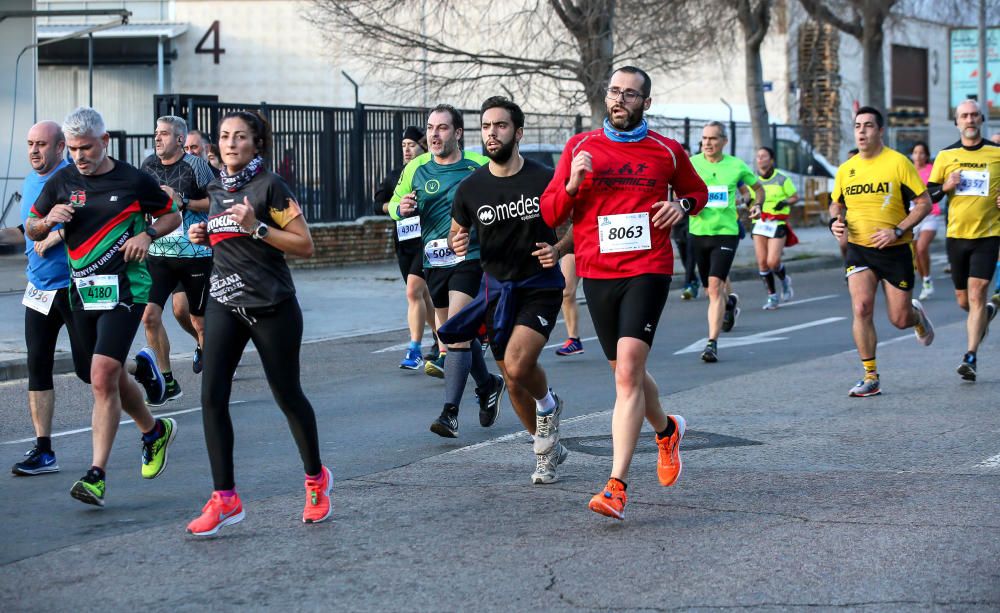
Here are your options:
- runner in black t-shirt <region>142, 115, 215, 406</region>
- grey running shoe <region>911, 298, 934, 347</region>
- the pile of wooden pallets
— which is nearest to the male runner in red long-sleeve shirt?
runner in black t-shirt <region>142, 115, 215, 406</region>

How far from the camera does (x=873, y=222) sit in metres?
10.1

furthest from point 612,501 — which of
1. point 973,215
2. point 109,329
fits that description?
point 973,215

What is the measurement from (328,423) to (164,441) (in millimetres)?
2048

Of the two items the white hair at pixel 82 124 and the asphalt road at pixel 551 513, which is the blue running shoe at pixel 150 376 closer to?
the asphalt road at pixel 551 513

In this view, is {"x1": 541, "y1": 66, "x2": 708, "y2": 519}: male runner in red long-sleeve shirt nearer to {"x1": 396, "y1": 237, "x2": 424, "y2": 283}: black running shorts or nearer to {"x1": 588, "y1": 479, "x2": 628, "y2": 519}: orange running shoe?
{"x1": 588, "y1": 479, "x2": 628, "y2": 519}: orange running shoe

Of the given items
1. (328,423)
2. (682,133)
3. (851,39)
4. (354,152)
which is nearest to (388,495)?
(328,423)

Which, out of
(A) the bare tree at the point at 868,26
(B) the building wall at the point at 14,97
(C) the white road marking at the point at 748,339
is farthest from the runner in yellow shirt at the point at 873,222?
(A) the bare tree at the point at 868,26

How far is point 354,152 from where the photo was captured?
23562 millimetres

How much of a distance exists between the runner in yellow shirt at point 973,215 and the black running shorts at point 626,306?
497 cm

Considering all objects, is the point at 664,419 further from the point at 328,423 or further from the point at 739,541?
the point at 328,423

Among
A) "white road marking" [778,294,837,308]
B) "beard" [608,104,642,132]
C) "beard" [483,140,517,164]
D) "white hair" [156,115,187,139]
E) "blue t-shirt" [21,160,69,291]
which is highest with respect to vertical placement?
"white hair" [156,115,187,139]

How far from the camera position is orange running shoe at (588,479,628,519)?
6.27 meters

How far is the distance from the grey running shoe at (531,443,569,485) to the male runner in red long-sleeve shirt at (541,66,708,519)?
0.66m

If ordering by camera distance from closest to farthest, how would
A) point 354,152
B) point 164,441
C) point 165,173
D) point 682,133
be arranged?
point 164,441 < point 165,173 < point 354,152 < point 682,133
